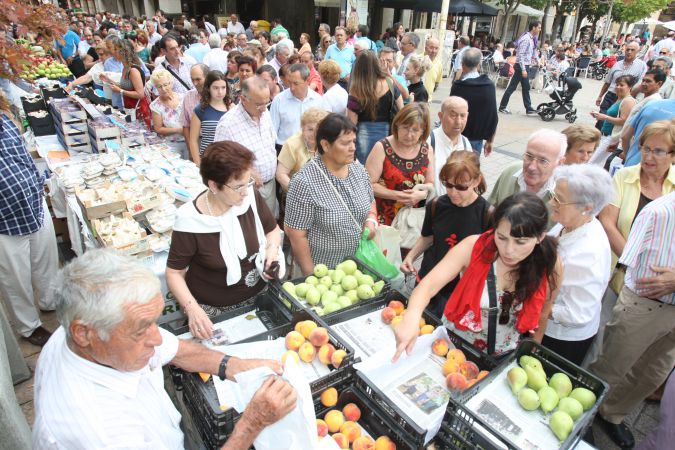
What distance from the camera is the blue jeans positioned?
4762mm

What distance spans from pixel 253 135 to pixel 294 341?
248 cm

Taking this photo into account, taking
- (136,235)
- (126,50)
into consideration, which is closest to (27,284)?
(136,235)

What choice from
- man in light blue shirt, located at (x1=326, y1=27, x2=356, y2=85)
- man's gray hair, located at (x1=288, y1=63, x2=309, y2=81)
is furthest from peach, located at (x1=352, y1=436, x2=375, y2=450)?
man in light blue shirt, located at (x1=326, y1=27, x2=356, y2=85)

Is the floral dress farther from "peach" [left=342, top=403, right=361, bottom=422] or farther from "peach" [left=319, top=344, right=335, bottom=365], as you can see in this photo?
"peach" [left=342, top=403, right=361, bottom=422]

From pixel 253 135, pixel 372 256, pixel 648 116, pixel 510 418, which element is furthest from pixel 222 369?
pixel 648 116

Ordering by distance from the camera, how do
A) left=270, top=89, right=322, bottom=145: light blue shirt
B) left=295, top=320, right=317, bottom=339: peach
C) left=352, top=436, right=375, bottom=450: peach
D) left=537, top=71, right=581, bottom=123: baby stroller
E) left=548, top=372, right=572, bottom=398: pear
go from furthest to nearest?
left=537, top=71, right=581, bottom=123: baby stroller, left=270, top=89, right=322, bottom=145: light blue shirt, left=295, top=320, right=317, bottom=339: peach, left=548, top=372, right=572, bottom=398: pear, left=352, top=436, right=375, bottom=450: peach

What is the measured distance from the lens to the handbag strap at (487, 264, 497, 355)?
2.04 m

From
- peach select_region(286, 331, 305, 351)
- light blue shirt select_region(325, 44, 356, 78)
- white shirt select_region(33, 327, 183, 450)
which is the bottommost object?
peach select_region(286, 331, 305, 351)

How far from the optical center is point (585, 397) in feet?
5.64

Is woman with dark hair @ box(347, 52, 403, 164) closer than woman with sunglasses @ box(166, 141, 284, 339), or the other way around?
woman with sunglasses @ box(166, 141, 284, 339)

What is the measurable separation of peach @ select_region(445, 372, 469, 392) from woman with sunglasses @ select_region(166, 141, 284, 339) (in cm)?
113

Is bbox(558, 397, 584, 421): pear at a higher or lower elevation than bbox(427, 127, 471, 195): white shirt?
lower

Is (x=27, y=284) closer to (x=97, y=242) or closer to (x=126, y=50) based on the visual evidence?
(x=97, y=242)

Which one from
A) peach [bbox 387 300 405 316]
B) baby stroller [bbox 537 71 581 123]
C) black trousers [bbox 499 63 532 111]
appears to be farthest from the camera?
black trousers [bbox 499 63 532 111]
